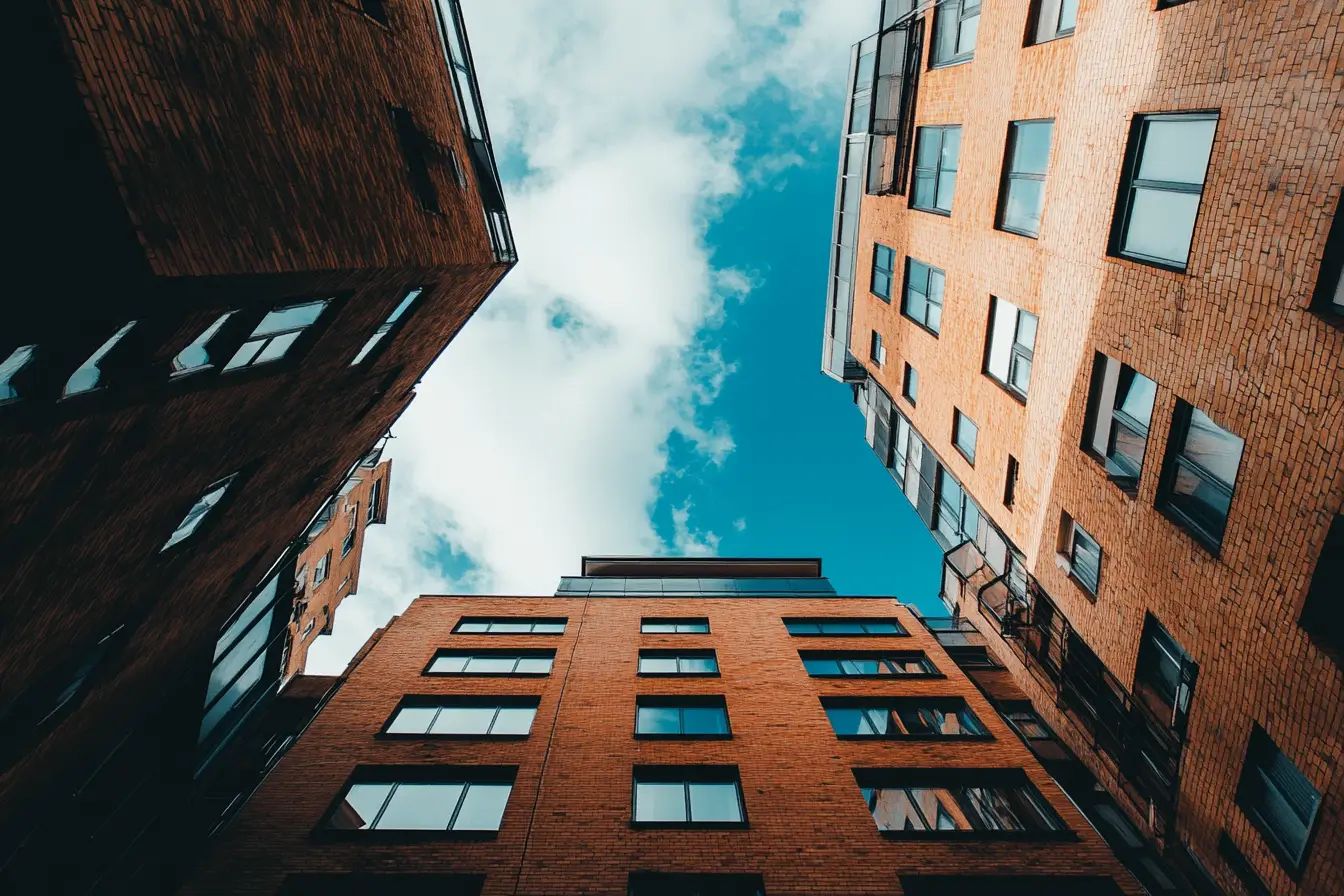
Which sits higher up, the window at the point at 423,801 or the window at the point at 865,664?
the window at the point at 865,664

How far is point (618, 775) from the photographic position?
1455 centimetres

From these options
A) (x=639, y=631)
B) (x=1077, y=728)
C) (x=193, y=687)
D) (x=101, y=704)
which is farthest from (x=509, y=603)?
(x=1077, y=728)

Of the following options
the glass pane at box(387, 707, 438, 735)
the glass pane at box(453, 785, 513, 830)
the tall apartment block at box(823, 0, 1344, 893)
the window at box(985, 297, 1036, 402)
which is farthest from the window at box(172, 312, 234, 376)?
the window at box(985, 297, 1036, 402)

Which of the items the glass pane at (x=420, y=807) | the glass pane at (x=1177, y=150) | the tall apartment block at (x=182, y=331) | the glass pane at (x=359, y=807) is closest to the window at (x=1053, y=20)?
the glass pane at (x=1177, y=150)

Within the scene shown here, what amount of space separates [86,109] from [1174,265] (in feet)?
41.6

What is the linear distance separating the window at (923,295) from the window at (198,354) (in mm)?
15906

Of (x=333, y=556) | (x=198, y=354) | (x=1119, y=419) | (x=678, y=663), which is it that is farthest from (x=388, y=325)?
(x=333, y=556)

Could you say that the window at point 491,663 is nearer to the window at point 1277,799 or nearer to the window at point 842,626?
the window at point 842,626

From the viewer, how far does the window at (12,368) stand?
5.51m

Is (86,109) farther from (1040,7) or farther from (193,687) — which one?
(1040,7)

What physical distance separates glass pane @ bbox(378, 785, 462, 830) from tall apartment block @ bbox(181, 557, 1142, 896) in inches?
1.9

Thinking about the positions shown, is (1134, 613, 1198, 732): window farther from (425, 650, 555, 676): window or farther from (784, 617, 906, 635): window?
(425, 650, 555, 676): window

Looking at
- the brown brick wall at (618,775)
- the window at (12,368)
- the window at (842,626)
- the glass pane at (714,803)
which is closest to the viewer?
the window at (12,368)

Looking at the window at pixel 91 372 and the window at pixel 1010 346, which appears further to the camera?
the window at pixel 1010 346
